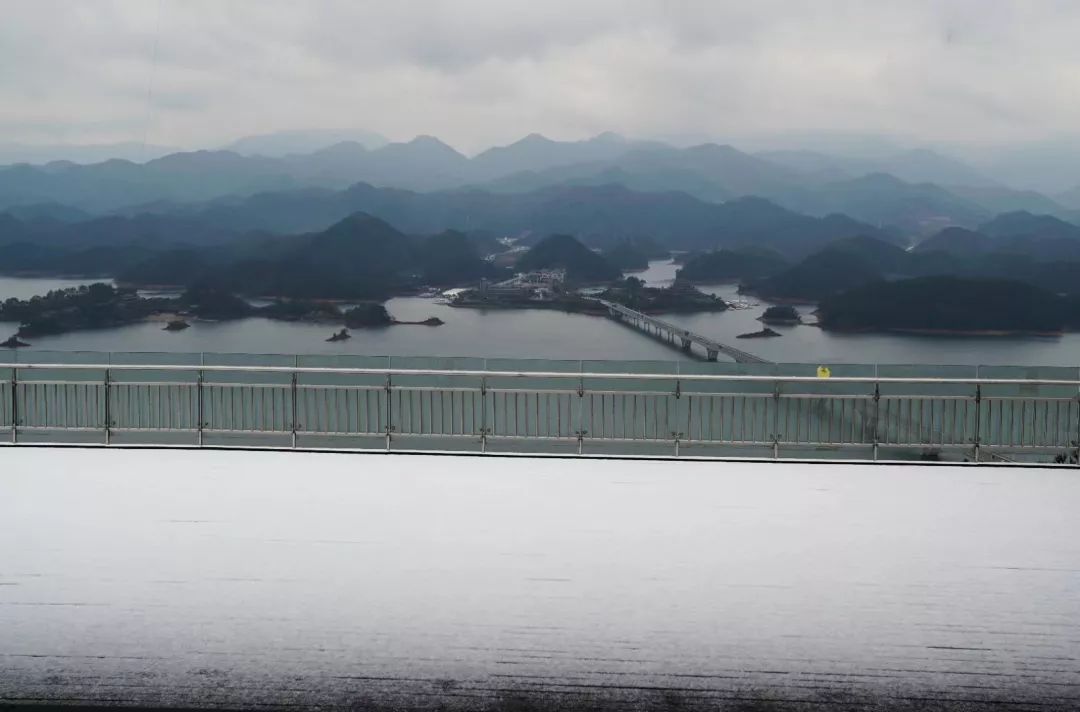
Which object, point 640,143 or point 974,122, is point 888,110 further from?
point 640,143

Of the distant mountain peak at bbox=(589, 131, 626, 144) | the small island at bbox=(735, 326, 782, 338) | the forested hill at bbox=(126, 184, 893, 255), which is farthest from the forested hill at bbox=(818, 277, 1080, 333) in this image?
the distant mountain peak at bbox=(589, 131, 626, 144)

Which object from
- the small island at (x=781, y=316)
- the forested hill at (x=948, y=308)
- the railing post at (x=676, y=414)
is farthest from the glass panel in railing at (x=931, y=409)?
the forested hill at (x=948, y=308)

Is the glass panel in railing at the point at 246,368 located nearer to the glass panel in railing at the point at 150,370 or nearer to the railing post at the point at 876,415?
the glass panel in railing at the point at 150,370

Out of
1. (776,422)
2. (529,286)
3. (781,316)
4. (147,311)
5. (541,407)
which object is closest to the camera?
(776,422)

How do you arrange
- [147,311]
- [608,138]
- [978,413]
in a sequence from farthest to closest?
[608,138] → [147,311] → [978,413]

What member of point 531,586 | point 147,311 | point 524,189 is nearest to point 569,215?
point 524,189

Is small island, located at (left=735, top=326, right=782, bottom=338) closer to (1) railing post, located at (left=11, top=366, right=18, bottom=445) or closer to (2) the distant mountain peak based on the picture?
(2) the distant mountain peak

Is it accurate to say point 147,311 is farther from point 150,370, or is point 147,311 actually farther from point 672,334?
point 150,370
